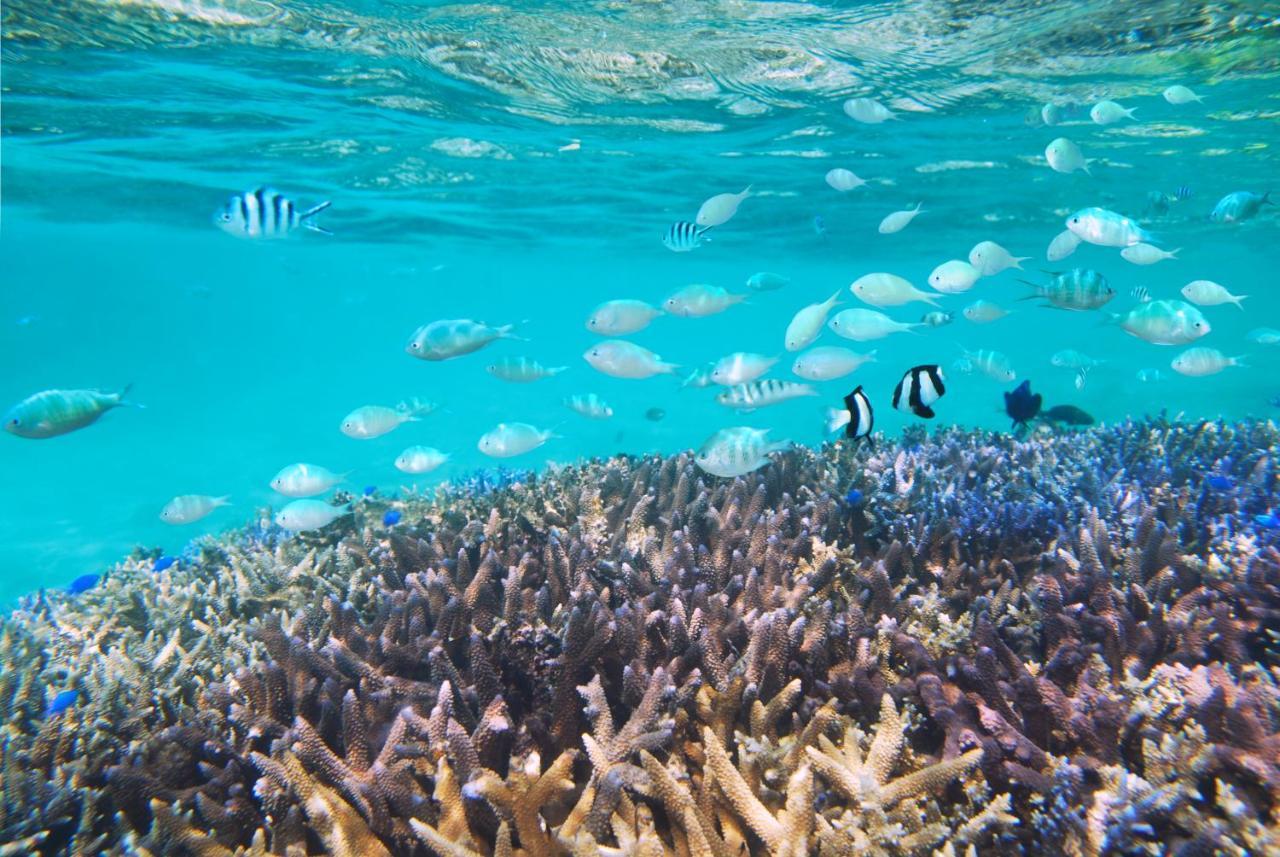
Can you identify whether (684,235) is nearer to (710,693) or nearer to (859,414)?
(859,414)

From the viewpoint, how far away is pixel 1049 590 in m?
3.54

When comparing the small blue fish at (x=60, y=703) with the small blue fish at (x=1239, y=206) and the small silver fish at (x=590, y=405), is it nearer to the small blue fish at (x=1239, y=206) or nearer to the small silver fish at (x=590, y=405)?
the small silver fish at (x=590, y=405)

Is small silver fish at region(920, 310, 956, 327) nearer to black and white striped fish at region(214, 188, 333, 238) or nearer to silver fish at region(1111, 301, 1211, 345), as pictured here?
silver fish at region(1111, 301, 1211, 345)

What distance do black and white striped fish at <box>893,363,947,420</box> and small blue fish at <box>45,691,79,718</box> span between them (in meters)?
4.77

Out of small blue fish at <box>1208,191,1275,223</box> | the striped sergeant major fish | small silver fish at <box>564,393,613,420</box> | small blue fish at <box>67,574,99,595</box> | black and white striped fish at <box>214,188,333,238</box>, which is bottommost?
A: small blue fish at <box>67,574,99,595</box>

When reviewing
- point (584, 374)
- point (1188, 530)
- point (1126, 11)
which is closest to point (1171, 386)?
point (1126, 11)

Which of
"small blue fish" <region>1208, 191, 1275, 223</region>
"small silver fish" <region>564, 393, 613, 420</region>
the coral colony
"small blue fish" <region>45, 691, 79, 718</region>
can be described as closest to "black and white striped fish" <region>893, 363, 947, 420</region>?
the coral colony

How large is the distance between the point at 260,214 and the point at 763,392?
16.6ft

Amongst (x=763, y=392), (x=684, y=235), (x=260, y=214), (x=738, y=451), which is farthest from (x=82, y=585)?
(x=684, y=235)

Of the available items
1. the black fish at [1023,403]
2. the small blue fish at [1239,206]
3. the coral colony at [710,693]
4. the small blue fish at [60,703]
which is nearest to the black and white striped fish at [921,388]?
the coral colony at [710,693]

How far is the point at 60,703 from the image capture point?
132 inches

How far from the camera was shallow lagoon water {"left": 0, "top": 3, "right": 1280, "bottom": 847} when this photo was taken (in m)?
12.3

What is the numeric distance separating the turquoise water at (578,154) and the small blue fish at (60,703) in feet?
21.0

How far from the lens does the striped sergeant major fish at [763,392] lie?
6277mm
